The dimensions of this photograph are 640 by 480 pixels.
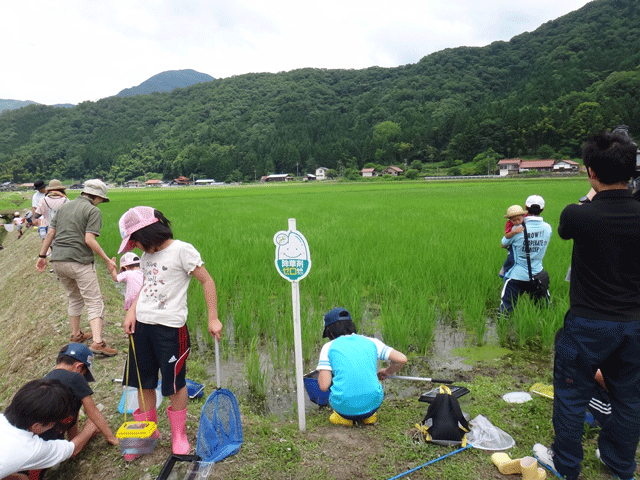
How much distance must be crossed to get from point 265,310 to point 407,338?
1341mm

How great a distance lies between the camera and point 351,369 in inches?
79.4

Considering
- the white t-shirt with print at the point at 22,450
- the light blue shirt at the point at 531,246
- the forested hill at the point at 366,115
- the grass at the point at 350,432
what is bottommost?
the grass at the point at 350,432

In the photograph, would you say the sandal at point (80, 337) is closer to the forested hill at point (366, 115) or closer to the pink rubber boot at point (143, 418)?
the pink rubber boot at point (143, 418)

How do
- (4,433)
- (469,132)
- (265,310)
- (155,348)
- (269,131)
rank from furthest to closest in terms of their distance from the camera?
(269,131) < (469,132) < (265,310) < (155,348) < (4,433)

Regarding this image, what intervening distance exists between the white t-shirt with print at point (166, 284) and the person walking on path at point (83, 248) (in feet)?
4.82

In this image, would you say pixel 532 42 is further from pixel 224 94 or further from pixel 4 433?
pixel 4 433

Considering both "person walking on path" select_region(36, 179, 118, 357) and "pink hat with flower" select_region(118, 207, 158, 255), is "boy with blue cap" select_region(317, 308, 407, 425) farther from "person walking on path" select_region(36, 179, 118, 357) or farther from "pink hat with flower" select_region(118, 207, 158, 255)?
"person walking on path" select_region(36, 179, 118, 357)

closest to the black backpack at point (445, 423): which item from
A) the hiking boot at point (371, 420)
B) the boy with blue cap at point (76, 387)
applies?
the hiking boot at point (371, 420)

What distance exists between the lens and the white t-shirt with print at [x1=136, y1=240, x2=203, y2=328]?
1.85m

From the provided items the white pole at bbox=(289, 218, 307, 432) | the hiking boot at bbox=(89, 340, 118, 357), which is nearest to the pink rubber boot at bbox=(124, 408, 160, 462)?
the white pole at bbox=(289, 218, 307, 432)

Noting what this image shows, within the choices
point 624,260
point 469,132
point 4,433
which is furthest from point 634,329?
point 469,132

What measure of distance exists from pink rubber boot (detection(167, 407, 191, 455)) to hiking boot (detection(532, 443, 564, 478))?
5.52ft

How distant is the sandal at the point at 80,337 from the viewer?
3.31 meters

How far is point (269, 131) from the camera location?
80.5 m
